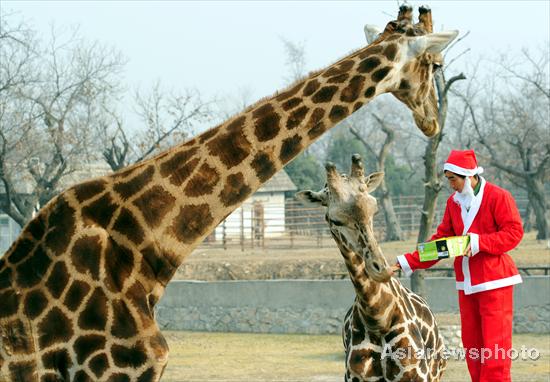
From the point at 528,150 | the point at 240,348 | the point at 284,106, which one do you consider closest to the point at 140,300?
the point at 284,106

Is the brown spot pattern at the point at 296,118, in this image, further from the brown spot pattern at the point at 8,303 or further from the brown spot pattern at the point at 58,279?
the brown spot pattern at the point at 8,303

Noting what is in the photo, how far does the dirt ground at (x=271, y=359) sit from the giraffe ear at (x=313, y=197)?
6.22 meters

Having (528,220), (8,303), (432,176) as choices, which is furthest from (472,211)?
(528,220)

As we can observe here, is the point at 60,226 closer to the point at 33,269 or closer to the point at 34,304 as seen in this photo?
the point at 33,269

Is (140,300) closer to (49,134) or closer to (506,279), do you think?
(506,279)

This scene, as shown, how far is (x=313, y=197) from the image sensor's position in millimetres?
7488

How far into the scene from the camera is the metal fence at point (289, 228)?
117 ft

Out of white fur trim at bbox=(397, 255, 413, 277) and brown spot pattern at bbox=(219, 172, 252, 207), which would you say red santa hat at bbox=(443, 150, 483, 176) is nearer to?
white fur trim at bbox=(397, 255, 413, 277)

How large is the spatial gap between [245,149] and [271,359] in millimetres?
11977

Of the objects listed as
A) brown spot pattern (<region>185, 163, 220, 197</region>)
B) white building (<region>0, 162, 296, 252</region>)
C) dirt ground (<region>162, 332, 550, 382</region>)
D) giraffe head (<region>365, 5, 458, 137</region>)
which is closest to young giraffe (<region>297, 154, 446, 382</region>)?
Result: giraffe head (<region>365, 5, 458, 137</region>)

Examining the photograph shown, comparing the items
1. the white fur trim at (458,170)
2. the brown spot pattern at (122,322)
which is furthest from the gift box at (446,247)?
the brown spot pattern at (122,322)

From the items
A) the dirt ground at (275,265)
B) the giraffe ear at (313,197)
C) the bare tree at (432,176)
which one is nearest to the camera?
the giraffe ear at (313,197)

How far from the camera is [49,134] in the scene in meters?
23.2

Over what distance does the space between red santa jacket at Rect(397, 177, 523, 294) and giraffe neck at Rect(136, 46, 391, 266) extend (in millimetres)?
2423
